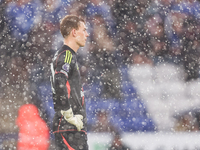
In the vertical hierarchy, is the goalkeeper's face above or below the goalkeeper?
above

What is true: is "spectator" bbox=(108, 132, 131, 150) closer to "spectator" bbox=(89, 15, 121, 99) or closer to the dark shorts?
"spectator" bbox=(89, 15, 121, 99)

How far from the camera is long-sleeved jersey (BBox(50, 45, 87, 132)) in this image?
6.98ft

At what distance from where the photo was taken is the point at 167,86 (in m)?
7.21

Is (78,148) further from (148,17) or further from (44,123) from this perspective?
(148,17)

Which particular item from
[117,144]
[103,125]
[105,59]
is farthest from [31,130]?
[105,59]

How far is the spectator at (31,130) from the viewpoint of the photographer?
4723mm

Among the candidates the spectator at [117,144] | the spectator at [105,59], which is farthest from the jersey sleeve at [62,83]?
the spectator at [105,59]

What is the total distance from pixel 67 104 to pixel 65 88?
14cm

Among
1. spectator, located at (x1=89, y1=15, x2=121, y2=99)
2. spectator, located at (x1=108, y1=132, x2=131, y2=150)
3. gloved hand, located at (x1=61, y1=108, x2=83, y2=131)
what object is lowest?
gloved hand, located at (x1=61, y1=108, x2=83, y2=131)

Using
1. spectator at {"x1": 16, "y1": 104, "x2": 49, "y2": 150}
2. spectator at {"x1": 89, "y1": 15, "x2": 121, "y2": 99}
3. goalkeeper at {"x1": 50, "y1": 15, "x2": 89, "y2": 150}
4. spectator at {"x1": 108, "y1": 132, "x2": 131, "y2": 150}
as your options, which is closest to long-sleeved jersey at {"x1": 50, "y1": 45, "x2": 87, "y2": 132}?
goalkeeper at {"x1": 50, "y1": 15, "x2": 89, "y2": 150}

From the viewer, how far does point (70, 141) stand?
86.8 inches

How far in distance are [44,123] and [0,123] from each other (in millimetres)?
1125

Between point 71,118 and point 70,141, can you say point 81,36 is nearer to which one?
point 71,118

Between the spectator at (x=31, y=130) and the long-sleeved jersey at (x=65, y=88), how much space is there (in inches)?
104
